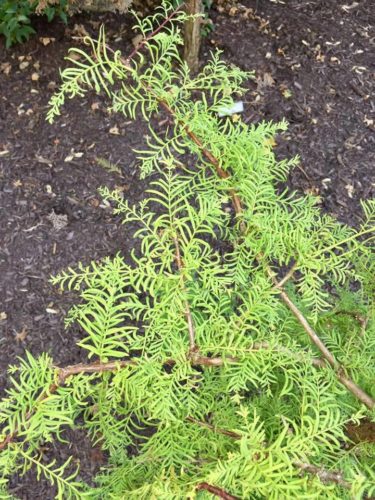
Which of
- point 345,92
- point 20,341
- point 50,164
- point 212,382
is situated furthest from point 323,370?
point 345,92

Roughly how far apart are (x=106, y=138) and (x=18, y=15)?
0.77 m

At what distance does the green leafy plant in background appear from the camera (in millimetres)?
2658

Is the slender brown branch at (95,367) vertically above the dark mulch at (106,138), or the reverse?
the slender brown branch at (95,367)

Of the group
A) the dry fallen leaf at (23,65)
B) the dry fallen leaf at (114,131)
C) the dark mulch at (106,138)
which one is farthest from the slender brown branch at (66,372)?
the dry fallen leaf at (23,65)

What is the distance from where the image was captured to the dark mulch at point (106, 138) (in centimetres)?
224

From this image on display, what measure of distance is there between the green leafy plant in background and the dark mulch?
0.10 metres

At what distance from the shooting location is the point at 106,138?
8.50 feet

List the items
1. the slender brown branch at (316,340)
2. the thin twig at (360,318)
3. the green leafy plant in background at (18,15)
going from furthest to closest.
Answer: the green leafy plant in background at (18,15), the thin twig at (360,318), the slender brown branch at (316,340)

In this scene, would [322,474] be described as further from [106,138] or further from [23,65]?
[23,65]

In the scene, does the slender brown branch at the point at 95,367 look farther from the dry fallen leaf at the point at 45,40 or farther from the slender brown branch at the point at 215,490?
the dry fallen leaf at the point at 45,40

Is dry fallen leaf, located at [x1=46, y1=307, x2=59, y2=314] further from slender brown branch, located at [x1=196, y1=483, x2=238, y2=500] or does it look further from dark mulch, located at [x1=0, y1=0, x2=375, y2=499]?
slender brown branch, located at [x1=196, y1=483, x2=238, y2=500]

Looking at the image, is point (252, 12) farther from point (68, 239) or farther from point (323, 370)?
point (323, 370)

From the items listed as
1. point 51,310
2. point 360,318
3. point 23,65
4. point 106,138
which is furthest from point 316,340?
point 23,65

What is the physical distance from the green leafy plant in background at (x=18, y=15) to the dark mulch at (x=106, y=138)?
0.10m
